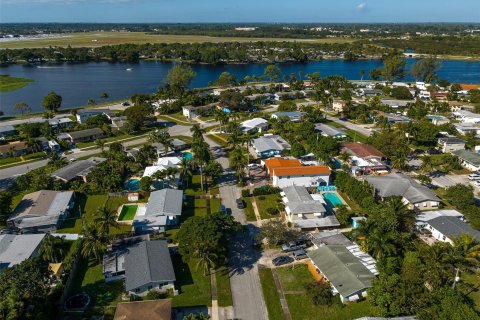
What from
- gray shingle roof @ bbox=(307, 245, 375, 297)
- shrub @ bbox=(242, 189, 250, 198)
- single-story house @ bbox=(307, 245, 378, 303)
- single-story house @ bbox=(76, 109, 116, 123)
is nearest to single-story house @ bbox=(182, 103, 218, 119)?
single-story house @ bbox=(76, 109, 116, 123)

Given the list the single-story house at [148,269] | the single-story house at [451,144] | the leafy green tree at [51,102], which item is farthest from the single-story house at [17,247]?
the single-story house at [451,144]

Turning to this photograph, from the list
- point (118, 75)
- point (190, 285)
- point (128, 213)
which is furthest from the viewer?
point (118, 75)

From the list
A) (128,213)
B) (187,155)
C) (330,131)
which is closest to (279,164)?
(187,155)

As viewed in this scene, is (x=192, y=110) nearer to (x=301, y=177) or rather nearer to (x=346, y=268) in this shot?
(x=301, y=177)

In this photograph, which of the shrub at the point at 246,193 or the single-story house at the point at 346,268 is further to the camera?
the shrub at the point at 246,193

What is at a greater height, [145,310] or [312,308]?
[145,310]

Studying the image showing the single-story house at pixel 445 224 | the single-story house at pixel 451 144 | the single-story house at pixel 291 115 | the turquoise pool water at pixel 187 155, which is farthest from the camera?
the single-story house at pixel 291 115

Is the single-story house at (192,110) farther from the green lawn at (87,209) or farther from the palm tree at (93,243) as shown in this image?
the palm tree at (93,243)
